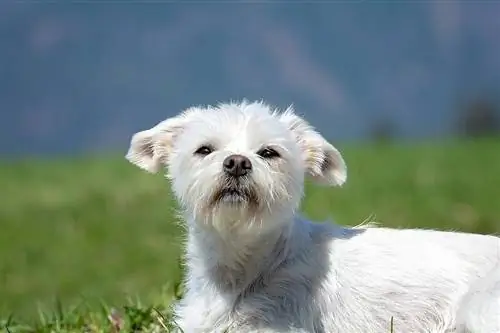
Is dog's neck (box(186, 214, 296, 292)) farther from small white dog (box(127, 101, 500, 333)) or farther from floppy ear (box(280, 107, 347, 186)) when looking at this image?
floppy ear (box(280, 107, 347, 186))

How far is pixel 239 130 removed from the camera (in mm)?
5512

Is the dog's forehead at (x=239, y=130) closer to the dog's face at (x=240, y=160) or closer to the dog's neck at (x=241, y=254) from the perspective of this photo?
the dog's face at (x=240, y=160)

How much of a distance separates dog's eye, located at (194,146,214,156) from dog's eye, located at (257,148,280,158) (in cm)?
28

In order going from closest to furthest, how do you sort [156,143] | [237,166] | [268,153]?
[237,166], [268,153], [156,143]

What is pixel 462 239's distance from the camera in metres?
6.04

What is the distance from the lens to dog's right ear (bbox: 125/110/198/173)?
600cm

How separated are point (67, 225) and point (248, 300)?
1343 cm

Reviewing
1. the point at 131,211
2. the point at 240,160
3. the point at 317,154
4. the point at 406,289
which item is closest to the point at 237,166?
the point at 240,160

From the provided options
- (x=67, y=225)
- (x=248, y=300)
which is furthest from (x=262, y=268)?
(x=67, y=225)

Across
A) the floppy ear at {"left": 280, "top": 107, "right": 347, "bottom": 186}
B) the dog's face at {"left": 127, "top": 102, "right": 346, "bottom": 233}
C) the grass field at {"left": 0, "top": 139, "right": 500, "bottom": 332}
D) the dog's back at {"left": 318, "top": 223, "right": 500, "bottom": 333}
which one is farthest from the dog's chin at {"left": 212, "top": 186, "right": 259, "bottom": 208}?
the grass field at {"left": 0, "top": 139, "right": 500, "bottom": 332}

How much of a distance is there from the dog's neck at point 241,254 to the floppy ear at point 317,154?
1.30 feet

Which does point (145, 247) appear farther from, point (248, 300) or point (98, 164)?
point (248, 300)

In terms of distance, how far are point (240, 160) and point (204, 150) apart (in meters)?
0.36

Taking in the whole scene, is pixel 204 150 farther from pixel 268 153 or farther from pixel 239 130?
pixel 268 153
